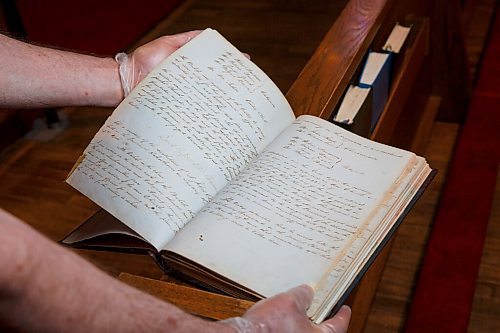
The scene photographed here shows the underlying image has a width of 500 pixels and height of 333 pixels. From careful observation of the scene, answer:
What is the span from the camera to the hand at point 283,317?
69cm

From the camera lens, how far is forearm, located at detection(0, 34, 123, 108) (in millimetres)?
1025

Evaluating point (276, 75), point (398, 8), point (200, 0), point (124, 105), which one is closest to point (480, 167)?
point (398, 8)

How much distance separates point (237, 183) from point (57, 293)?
15.5 inches

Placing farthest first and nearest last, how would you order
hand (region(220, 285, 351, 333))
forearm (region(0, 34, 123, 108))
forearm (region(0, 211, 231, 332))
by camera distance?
forearm (region(0, 34, 123, 108)) → hand (region(220, 285, 351, 333)) → forearm (region(0, 211, 231, 332))

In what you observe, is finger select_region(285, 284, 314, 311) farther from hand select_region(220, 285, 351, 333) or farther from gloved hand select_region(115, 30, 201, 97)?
gloved hand select_region(115, 30, 201, 97)

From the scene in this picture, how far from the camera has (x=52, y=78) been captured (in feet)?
→ 3.41

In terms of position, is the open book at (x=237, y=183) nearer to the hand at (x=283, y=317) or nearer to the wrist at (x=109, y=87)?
the hand at (x=283, y=317)

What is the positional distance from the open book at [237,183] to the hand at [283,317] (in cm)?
2

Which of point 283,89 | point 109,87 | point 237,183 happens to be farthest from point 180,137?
point 283,89

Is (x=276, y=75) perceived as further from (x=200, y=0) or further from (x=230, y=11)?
(x=200, y=0)

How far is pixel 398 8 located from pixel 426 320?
0.65 m

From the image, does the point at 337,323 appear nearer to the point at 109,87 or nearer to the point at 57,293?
the point at 57,293

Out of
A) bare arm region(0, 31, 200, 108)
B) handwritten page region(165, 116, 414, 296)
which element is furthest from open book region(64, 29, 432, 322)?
Result: bare arm region(0, 31, 200, 108)

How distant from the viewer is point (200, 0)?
319 cm
